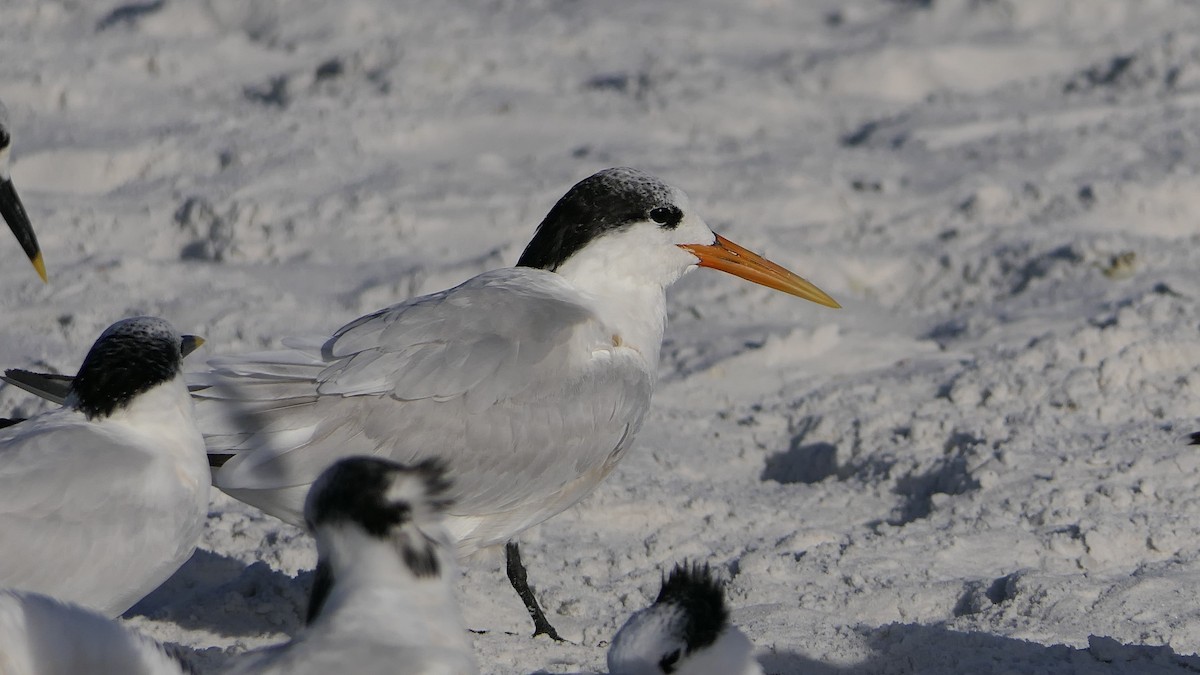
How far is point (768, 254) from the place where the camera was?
549 centimetres

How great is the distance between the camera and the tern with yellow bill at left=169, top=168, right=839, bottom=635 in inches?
129

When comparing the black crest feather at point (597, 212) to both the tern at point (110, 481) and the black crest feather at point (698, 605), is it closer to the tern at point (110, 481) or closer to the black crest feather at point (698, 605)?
the tern at point (110, 481)

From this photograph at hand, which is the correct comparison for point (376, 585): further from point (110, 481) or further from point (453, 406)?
point (453, 406)

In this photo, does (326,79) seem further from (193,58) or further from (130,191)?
(130,191)

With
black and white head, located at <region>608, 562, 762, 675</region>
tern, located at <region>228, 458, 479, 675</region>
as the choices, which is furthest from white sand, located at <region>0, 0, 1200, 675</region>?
tern, located at <region>228, 458, 479, 675</region>

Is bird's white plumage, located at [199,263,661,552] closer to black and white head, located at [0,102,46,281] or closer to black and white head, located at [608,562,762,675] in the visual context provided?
black and white head, located at [608,562,762,675]

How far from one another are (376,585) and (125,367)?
1.02m

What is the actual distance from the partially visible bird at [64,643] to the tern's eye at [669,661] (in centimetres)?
76

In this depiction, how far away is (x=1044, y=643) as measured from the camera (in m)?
3.23

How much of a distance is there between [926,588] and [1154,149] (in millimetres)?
3150

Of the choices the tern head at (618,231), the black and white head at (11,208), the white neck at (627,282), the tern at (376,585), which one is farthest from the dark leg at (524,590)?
the black and white head at (11,208)

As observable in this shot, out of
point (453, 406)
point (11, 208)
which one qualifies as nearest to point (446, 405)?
point (453, 406)

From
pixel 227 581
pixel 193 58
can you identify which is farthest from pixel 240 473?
pixel 193 58

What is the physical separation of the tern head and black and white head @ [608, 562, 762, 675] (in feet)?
4.54
